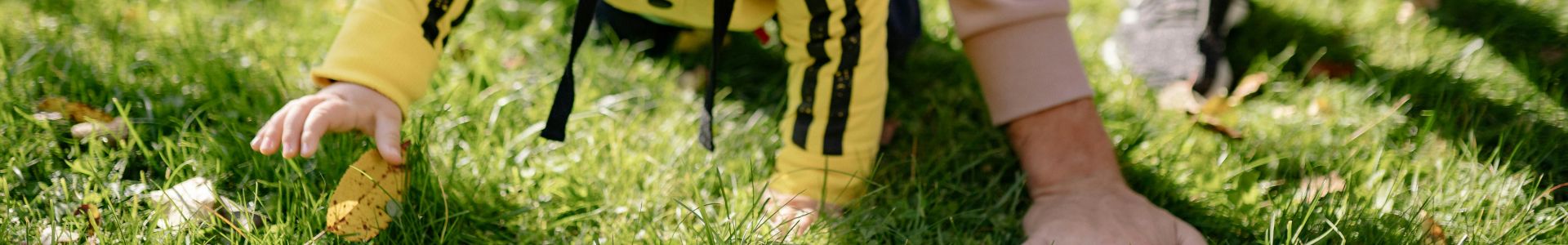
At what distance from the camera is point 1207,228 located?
146 cm

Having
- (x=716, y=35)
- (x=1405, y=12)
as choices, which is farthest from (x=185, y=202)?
(x=1405, y=12)

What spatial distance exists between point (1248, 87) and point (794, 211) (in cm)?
102

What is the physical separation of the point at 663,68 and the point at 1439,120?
1.41 meters

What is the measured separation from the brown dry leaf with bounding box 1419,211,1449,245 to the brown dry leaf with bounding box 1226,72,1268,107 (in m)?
0.50

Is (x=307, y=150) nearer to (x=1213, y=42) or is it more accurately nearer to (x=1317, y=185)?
(x=1317, y=185)

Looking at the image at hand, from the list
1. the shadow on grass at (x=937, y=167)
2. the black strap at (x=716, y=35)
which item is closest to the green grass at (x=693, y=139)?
the shadow on grass at (x=937, y=167)

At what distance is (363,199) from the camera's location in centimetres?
123

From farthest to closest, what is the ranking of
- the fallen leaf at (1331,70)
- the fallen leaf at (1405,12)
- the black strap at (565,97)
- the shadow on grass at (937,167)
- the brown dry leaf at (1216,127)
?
the fallen leaf at (1405,12) → the fallen leaf at (1331,70) → the brown dry leaf at (1216,127) → the shadow on grass at (937,167) → the black strap at (565,97)

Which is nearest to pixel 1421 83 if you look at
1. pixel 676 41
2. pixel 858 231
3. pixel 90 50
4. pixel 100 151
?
pixel 858 231

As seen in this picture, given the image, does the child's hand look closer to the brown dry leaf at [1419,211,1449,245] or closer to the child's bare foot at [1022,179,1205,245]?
the child's bare foot at [1022,179,1205,245]

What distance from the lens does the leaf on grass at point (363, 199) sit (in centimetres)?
120

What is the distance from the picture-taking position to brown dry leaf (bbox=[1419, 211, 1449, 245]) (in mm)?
1339

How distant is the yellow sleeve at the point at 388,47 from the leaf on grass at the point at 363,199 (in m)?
0.09

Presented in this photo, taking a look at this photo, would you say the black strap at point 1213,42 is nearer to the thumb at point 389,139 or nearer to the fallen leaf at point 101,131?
the thumb at point 389,139
